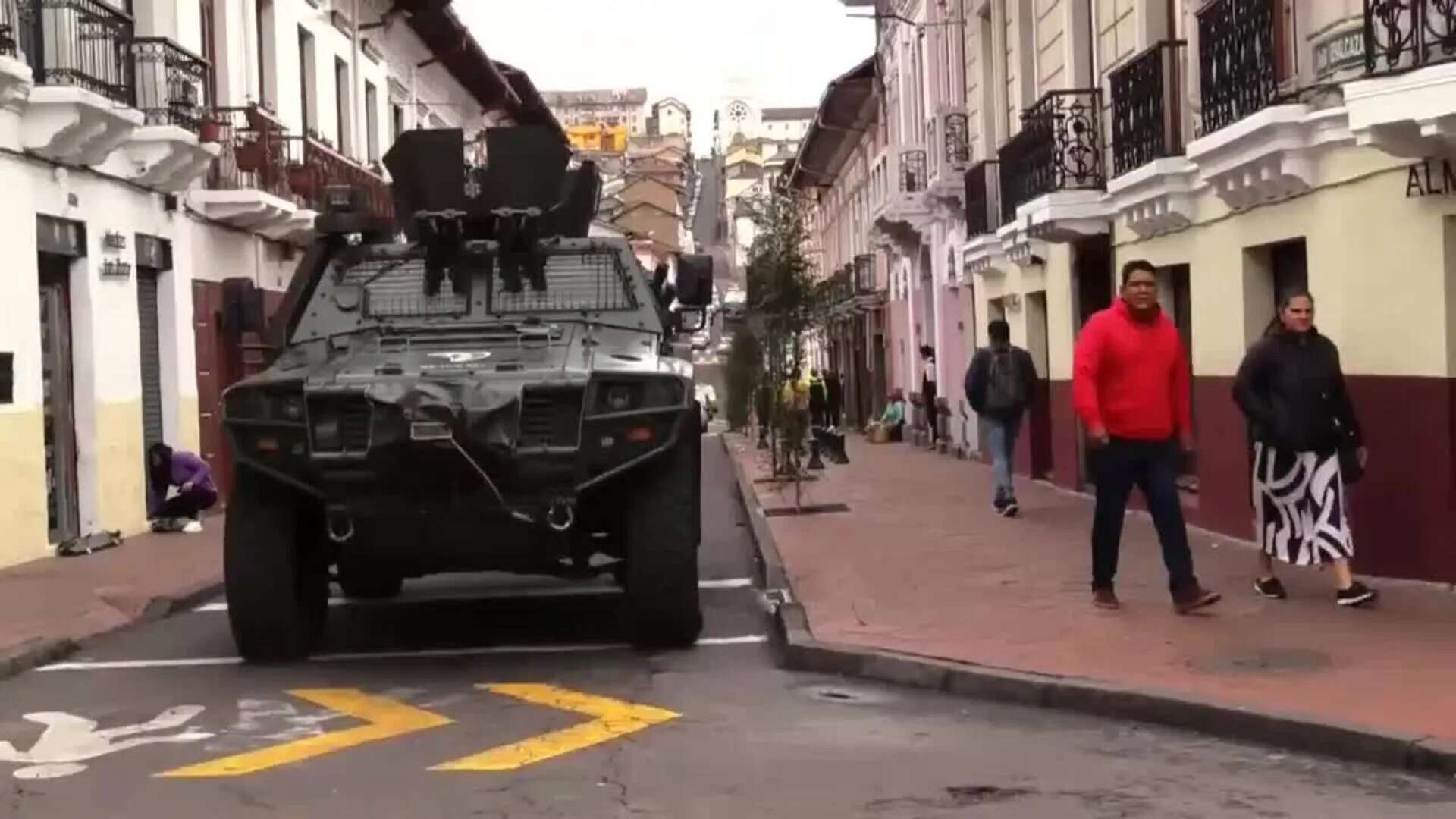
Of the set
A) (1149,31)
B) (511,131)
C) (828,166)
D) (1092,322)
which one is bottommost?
(1092,322)

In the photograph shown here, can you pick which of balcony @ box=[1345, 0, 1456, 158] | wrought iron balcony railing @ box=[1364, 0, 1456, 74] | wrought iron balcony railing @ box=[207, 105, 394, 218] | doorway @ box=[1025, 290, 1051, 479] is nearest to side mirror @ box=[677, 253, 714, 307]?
balcony @ box=[1345, 0, 1456, 158]

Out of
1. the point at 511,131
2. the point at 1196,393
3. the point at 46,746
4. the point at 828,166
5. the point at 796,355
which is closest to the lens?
the point at 46,746

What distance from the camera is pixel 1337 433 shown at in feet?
32.0

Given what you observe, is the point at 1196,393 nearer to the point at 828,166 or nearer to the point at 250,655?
the point at 250,655

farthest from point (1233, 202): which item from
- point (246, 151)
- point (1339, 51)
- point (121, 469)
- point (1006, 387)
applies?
point (246, 151)

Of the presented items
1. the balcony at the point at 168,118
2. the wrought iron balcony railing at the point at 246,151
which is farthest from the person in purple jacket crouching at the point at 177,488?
the wrought iron balcony railing at the point at 246,151

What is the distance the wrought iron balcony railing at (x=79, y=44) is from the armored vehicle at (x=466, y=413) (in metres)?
5.81

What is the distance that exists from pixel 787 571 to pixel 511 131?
3.60 meters

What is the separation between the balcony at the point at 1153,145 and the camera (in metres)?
14.3

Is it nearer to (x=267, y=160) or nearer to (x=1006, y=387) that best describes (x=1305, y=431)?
(x=1006, y=387)

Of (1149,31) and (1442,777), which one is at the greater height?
(1149,31)

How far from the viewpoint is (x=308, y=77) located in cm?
2555

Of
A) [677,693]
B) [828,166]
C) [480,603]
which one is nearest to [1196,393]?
[480,603]

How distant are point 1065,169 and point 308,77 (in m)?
A: 12.3
